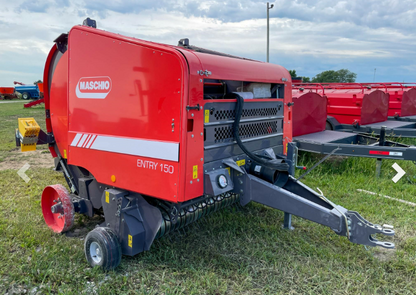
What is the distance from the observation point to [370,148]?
5.55 m

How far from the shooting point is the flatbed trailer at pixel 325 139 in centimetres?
549

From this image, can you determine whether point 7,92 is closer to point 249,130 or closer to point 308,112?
point 308,112

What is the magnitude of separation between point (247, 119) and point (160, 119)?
994 millimetres

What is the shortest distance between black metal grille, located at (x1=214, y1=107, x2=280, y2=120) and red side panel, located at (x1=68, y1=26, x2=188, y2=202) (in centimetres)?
49

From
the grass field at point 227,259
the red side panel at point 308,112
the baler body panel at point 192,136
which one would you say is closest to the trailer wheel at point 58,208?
the grass field at point 227,259

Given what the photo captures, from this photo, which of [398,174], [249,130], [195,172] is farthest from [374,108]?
[195,172]

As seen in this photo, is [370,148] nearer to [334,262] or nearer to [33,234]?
[334,262]

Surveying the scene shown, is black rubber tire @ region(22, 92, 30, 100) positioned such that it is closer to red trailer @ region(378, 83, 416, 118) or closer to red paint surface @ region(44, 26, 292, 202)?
red trailer @ region(378, 83, 416, 118)

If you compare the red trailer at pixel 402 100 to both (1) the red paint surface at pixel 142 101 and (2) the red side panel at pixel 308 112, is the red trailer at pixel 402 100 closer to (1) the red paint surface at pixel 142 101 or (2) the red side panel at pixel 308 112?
(2) the red side panel at pixel 308 112

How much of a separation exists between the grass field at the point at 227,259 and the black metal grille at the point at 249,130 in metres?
1.14

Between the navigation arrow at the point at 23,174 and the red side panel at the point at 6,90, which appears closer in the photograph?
the navigation arrow at the point at 23,174

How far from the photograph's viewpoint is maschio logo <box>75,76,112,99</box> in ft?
10.3

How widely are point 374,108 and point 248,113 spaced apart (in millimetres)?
6634

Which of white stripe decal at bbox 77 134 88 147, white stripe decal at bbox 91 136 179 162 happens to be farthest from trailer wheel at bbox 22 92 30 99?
white stripe decal at bbox 91 136 179 162
